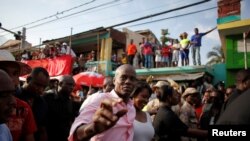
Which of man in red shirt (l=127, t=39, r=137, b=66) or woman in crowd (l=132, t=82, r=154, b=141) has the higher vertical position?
man in red shirt (l=127, t=39, r=137, b=66)

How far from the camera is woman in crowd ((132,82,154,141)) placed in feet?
10.6

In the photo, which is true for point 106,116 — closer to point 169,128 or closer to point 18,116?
point 18,116

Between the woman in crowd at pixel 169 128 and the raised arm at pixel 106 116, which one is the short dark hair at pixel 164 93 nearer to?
the woman in crowd at pixel 169 128

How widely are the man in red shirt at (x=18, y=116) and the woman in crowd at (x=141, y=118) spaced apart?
106 centimetres

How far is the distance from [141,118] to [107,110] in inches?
74.5

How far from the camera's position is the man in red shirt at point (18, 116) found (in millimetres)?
2807

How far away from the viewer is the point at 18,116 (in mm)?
2842

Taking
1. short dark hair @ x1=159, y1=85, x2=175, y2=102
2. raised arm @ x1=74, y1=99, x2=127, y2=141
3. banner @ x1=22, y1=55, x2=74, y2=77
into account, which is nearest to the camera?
raised arm @ x1=74, y1=99, x2=127, y2=141

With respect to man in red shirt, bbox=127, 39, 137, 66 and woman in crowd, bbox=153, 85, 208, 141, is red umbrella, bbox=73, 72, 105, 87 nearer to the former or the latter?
man in red shirt, bbox=127, 39, 137, 66

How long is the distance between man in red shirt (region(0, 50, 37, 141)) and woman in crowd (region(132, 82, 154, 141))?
106cm

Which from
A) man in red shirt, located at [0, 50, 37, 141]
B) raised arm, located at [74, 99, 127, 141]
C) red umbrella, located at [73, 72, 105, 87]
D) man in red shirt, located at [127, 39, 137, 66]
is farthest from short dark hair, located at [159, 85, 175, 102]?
man in red shirt, located at [127, 39, 137, 66]

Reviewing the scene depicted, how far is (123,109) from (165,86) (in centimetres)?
238

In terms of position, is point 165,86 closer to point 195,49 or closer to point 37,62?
point 195,49

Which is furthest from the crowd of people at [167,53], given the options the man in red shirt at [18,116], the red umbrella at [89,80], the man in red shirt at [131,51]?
the man in red shirt at [18,116]
